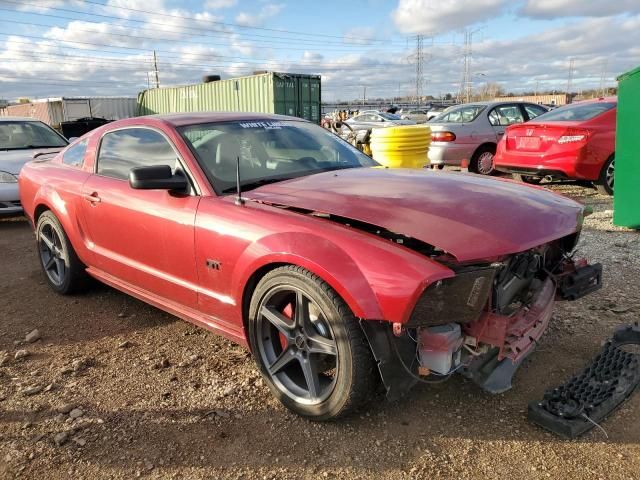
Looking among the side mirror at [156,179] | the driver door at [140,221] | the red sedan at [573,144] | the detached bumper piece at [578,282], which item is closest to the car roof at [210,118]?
the driver door at [140,221]

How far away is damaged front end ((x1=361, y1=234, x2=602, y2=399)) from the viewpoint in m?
2.24

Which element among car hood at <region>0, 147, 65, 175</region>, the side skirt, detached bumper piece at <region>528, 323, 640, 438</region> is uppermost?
car hood at <region>0, 147, 65, 175</region>

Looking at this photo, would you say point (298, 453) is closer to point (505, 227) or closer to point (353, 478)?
point (353, 478)

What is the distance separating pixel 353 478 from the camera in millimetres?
2248

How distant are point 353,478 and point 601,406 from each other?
1.27 metres

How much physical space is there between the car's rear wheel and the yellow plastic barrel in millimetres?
4618

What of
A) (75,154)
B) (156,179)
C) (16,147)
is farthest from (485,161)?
(156,179)

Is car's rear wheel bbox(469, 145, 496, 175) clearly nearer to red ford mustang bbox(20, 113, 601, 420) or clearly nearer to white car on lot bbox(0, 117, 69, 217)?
red ford mustang bbox(20, 113, 601, 420)

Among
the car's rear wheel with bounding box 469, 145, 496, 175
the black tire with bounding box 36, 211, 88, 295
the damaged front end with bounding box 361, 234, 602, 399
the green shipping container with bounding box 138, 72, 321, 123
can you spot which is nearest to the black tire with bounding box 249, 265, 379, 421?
the damaged front end with bounding box 361, 234, 602, 399

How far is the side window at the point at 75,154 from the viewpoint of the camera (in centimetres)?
434

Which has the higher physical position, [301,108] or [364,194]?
[301,108]

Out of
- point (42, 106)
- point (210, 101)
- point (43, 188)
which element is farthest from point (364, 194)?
point (42, 106)

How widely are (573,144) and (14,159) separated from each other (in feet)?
26.2

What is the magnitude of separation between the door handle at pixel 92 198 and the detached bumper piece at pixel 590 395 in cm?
317
